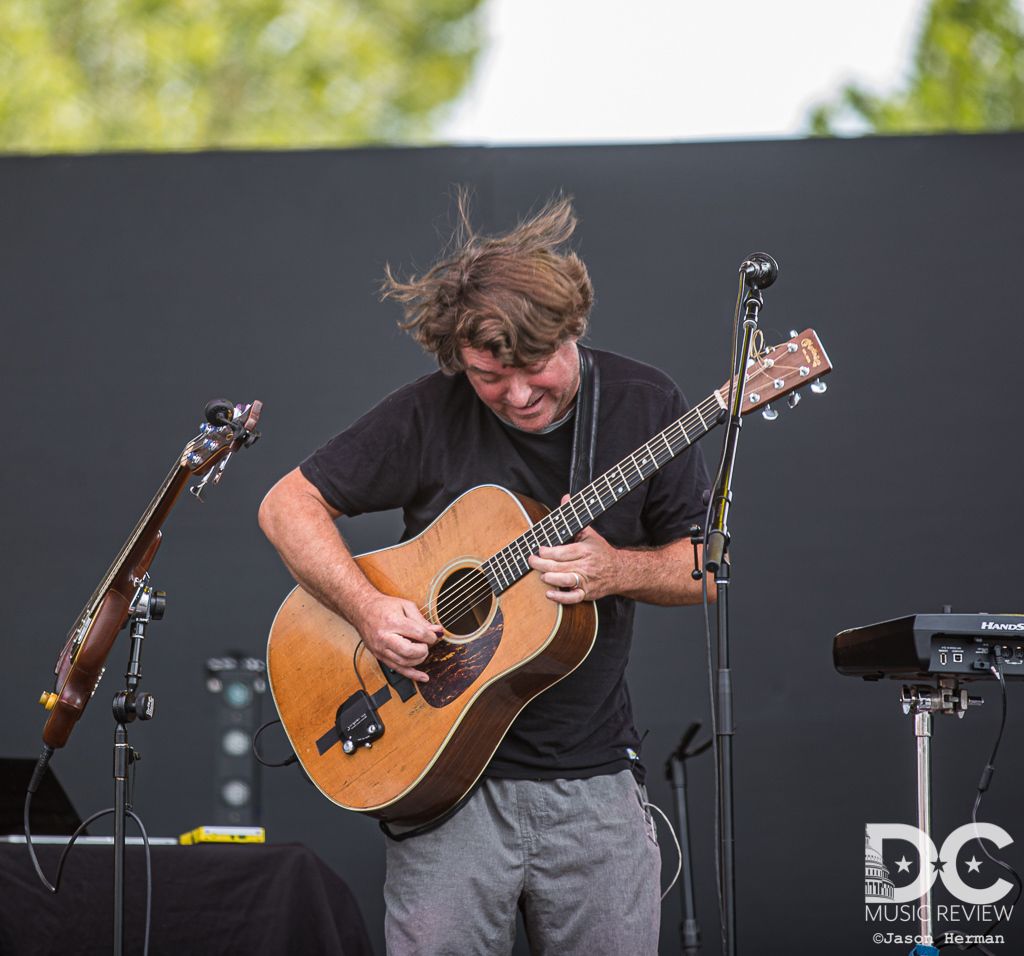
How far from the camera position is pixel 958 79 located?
23.0 ft

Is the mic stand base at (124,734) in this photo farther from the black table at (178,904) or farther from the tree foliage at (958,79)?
the tree foliage at (958,79)

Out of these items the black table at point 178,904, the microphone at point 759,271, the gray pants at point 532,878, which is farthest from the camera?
the black table at point 178,904

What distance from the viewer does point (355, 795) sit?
2736 millimetres

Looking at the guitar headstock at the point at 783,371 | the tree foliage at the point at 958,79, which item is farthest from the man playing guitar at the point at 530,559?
the tree foliage at the point at 958,79

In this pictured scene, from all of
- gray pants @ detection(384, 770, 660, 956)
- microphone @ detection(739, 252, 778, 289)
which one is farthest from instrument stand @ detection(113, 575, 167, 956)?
microphone @ detection(739, 252, 778, 289)

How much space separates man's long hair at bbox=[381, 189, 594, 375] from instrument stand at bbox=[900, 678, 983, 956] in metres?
1.08

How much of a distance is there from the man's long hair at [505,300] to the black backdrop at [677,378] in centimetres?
184

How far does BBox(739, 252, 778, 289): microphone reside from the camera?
7.67ft

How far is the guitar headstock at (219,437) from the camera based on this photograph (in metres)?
2.86

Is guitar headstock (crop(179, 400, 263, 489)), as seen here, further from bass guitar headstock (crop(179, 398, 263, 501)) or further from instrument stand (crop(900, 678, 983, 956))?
instrument stand (crop(900, 678, 983, 956))

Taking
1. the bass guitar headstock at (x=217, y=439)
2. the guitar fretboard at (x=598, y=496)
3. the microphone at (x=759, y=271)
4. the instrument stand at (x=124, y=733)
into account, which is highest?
the microphone at (x=759, y=271)

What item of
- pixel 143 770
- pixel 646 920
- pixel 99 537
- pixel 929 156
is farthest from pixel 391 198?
pixel 646 920

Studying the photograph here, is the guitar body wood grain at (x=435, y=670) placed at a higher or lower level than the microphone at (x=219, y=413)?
lower

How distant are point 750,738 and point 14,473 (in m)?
2.81
